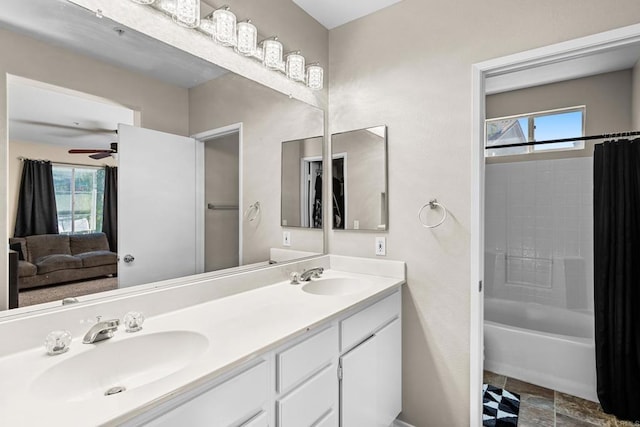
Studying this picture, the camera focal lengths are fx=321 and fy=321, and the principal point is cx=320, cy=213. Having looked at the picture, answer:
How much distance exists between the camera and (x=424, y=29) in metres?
1.83

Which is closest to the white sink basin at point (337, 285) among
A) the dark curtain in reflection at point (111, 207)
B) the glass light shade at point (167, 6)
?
the dark curtain in reflection at point (111, 207)

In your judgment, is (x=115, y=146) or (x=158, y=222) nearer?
(x=115, y=146)

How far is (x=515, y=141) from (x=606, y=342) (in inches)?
78.5

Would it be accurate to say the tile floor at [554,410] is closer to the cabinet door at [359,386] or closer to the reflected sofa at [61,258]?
the cabinet door at [359,386]

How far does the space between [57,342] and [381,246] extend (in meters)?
1.56

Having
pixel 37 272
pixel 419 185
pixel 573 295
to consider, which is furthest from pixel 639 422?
pixel 37 272

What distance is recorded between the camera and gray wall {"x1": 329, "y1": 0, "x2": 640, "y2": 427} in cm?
166

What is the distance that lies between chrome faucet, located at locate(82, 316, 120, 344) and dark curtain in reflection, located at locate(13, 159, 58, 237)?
1.11 feet

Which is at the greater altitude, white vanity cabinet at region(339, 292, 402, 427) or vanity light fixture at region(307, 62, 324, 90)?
vanity light fixture at region(307, 62, 324, 90)

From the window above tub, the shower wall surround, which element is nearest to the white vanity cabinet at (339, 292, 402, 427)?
the shower wall surround

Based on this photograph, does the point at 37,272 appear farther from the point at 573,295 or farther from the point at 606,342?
the point at 573,295

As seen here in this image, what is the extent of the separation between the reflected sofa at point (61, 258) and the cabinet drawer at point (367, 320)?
950mm

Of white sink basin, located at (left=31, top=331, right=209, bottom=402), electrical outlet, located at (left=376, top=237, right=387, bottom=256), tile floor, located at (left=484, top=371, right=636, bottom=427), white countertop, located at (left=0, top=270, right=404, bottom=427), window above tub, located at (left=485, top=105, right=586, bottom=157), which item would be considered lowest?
tile floor, located at (left=484, top=371, right=636, bottom=427)

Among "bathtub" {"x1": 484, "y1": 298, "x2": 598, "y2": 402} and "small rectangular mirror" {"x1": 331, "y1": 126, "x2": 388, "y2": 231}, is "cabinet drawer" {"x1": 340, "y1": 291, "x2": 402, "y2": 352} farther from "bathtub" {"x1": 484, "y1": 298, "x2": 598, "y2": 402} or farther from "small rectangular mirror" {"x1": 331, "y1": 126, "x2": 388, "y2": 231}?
"bathtub" {"x1": 484, "y1": 298, "x2": 598, "y2": 402}
